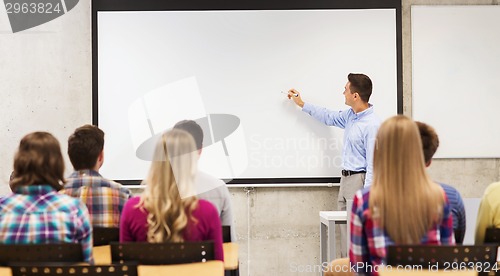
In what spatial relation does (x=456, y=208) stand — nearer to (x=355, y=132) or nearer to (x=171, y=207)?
(x=171, y=207)

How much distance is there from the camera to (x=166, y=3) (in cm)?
540

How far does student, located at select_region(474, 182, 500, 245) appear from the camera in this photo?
2.78 m

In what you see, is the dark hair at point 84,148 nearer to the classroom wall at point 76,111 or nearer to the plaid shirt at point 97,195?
the plaid shirt at point 97,195

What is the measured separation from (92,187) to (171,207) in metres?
0.87

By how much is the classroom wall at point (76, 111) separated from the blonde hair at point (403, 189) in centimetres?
307

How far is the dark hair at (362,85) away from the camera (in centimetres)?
518

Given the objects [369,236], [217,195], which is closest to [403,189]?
[369,236]

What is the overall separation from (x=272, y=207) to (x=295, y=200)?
0.73ft

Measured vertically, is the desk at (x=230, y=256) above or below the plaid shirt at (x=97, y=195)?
below

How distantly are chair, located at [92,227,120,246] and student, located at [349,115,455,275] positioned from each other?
4.34 feet

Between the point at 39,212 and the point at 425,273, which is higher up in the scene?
the point at 39,212

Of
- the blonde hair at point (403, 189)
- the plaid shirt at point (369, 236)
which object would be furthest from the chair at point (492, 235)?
the blonde hair at point (403, 189)

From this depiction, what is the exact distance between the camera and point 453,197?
2701mm

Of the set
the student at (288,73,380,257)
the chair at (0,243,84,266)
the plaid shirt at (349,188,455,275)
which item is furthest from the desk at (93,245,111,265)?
the student at (288,73,380,257)
